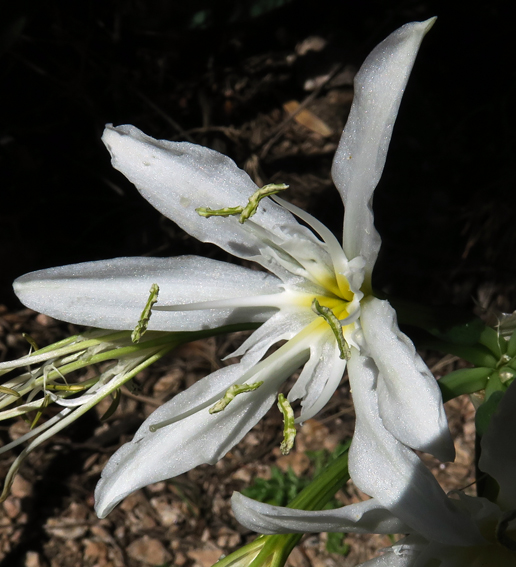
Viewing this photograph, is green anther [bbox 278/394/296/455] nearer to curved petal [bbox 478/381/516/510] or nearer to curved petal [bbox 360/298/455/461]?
curved petal [bbox 360/298/455/461]

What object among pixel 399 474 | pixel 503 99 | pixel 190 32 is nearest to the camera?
pixel 399 474

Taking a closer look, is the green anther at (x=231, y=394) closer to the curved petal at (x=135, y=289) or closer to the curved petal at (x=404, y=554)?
the curved petal at (x=135, y=289)

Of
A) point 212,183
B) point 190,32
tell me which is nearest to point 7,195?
point 190,32

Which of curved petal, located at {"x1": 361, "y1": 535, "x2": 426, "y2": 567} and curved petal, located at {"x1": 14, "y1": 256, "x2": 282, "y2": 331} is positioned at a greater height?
curved petal, located at {"x1": 14, "y1": 256, "x2": 282, "y2": 331}

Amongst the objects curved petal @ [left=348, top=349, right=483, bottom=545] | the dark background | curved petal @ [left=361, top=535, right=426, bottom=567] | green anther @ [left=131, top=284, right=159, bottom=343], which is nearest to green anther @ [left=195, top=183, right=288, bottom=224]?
green anther @ [left=131, top=284, right=159, bottom=343]

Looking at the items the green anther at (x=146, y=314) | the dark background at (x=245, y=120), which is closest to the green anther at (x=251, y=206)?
the green anther at (x=146, y=314)

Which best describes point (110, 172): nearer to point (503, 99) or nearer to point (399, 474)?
point (503, 99)
